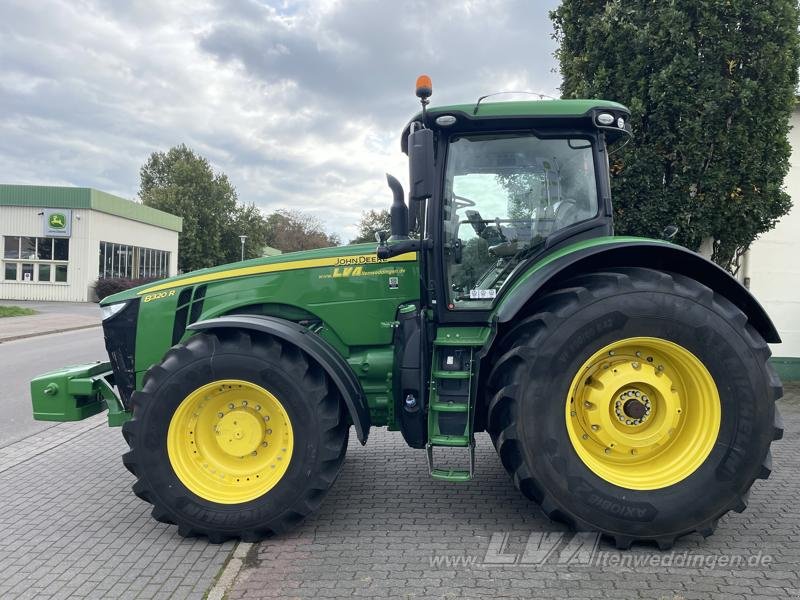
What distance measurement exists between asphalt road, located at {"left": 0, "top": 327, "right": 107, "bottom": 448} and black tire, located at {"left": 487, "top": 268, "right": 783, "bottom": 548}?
516 centimetres

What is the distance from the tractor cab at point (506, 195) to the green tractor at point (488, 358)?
0.01 metres

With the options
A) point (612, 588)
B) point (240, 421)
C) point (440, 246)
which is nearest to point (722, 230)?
point (440, 246)

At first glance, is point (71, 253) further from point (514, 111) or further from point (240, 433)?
point (514, 111)

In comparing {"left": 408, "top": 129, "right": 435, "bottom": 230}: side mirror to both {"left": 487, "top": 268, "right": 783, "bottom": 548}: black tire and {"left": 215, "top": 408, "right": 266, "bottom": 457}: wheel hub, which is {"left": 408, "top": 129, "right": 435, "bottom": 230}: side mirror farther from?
{"left": 215, "top": 408, "right": 266, "bottom": 457}: wheel hub

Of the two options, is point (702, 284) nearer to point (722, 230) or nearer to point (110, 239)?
point (722, 230)

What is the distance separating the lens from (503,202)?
3.68 m

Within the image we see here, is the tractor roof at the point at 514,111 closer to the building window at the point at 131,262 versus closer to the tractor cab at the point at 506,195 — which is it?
the tractor cab at the point at 506,195

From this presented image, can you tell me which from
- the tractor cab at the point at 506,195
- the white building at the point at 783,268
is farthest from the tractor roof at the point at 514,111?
the white building at the point at 783,268

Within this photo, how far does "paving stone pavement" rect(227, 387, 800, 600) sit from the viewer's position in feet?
9.30

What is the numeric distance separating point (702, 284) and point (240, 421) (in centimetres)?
282

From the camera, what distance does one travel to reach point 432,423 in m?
3.45

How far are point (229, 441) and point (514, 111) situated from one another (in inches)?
104

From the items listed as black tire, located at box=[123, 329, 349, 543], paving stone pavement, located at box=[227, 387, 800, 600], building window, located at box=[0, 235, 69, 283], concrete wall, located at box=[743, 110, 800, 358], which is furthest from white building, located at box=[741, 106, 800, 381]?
→ building window, located at box=[0, 235, 69, 283]

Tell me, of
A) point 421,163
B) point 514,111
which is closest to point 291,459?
point 421,163
